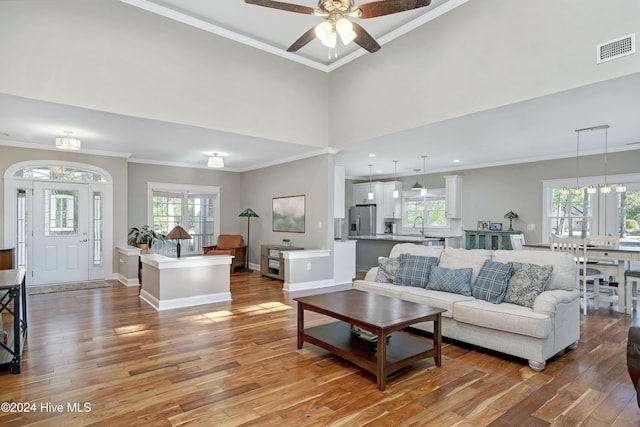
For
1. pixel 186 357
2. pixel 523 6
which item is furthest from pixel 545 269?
pixel 186 357

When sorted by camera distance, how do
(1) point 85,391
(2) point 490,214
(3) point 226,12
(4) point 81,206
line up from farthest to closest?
1. (2) point 490,214
2. (4) point 81,206
3. (3) point 226,12
4. (1) point 85,391

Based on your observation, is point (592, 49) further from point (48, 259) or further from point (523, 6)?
point (48, 259)

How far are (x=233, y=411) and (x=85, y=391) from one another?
1204 millimetres

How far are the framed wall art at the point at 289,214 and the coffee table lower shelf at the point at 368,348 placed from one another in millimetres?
4116

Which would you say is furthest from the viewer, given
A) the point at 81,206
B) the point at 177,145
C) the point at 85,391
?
the point at 81,206

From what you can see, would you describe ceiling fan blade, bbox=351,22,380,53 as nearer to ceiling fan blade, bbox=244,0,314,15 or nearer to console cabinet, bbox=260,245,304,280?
ceiling fan blade, bbox=244,0,314,15

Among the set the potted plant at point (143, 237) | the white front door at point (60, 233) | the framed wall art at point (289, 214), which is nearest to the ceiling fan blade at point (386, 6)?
the framed wall art at point (289, 214)

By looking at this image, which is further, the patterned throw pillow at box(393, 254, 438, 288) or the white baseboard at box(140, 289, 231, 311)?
the white baseboard at box(140, 289, 231, 311)

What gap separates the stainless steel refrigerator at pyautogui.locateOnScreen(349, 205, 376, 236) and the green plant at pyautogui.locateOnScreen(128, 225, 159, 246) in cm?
516

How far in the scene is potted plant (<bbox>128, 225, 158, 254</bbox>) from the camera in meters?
7.57

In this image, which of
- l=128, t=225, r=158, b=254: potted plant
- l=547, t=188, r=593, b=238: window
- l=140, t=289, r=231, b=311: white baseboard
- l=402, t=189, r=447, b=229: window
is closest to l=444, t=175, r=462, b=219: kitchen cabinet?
l=402, t=189, r=447, b=229: window

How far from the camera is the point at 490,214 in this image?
847 centimetres

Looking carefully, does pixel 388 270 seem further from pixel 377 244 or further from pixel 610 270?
pixel 377 244

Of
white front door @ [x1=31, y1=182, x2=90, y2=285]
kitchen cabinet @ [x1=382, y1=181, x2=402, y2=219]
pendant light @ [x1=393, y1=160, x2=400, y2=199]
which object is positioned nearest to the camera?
white front door @ [x1=31, y1=182, x2=90, y2=285]
